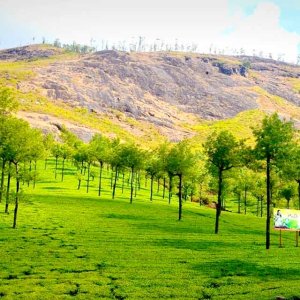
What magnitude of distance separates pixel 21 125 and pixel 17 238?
18925 mm

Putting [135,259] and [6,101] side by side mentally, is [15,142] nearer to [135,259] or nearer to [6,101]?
[6,101]

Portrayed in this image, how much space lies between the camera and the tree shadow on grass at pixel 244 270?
3891 cm

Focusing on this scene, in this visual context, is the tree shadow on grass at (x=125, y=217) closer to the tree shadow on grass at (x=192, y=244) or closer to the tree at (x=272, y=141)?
the tree shadow on grass at (x=192, y=244)

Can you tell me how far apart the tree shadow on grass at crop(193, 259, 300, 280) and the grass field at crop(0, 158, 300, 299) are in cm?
10

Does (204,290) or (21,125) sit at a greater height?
(21,125)

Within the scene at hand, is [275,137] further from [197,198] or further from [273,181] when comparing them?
[197,198]

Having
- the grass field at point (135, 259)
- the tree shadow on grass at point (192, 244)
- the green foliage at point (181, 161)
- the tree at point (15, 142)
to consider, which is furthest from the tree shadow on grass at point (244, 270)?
the green foliage at point (181, 161)

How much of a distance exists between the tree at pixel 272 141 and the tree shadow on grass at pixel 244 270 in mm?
10446

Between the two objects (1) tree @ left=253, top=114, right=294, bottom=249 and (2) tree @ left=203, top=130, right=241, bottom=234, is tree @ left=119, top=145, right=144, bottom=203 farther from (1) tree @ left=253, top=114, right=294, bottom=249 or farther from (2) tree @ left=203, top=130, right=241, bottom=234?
(1) tree @ left=253, top=114, right=294, bottom=249

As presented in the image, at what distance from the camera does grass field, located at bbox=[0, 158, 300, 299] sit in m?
33.1

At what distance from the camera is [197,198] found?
156m

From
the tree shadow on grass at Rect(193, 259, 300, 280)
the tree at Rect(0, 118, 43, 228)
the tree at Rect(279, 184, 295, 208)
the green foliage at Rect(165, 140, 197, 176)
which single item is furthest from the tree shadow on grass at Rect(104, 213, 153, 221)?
the tree at Rect(279, 184, 295, 208)

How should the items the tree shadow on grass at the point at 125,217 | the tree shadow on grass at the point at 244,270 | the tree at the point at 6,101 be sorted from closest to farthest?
the tree shadow on grass at the point at 244,270
the tree at the point at 6,101
the tree shadow on grass at the point at 125,217

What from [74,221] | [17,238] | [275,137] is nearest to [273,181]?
[275,137]
